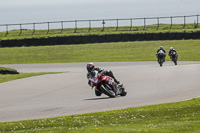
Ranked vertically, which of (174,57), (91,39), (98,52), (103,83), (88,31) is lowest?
(98,52)

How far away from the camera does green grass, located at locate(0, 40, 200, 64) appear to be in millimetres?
47219

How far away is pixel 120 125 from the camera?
38.2 feet

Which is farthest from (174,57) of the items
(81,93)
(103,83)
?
(103,83)

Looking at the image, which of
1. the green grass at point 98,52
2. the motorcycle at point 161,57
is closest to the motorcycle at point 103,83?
the motorcycle at point 161,57

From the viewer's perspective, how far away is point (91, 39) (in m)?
56.8

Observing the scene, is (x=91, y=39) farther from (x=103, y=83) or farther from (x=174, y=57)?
(x=103, y=83)

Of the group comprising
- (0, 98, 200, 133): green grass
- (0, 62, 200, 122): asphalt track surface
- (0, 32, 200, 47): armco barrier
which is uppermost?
(0, 32, 200, 47): armco barrier

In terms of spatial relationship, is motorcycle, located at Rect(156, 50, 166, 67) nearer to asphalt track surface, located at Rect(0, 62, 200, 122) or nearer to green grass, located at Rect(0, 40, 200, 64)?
asphalt track surface, located at Rect(0, 62, 200, 122)

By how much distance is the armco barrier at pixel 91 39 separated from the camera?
2152 inches

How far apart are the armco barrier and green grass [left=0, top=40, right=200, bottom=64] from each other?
0.75 metres

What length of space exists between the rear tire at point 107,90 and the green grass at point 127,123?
363 centimetres

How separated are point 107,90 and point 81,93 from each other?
250 cm

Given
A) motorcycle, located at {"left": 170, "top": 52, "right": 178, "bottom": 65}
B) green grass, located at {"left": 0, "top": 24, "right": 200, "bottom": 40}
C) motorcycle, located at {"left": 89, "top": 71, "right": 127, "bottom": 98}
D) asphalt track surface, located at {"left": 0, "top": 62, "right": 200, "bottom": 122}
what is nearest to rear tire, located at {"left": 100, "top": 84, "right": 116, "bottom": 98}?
motorcycle, located at {"left": 89, "top": 71, "right": 127, "bottom": 98}

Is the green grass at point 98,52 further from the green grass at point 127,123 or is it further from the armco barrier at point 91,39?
the green grass at point 127,123
